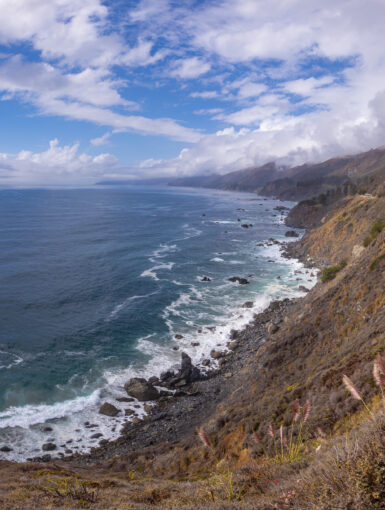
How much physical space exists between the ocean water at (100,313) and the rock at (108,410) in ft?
1.45

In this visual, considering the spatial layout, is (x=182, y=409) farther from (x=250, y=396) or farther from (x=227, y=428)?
(x=227, y=428)

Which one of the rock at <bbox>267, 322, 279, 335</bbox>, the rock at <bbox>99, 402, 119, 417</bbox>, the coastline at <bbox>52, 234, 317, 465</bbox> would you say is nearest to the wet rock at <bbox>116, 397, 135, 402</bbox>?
the rock at <bbox>99, 402, 119, 417</bbox>

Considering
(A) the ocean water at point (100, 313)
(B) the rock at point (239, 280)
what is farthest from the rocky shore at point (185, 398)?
(B) the rock at point (239, 280)

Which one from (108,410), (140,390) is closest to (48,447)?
(108,410)

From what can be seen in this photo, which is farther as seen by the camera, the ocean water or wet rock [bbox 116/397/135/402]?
wet rock [bbox 116/397/135/402]

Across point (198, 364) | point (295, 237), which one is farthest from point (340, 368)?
point (295, 237)

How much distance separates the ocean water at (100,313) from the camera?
26.1 meters

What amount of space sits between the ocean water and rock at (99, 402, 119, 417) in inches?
17.4

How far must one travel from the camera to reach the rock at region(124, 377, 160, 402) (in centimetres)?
2742

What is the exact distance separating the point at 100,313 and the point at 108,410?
709 inches

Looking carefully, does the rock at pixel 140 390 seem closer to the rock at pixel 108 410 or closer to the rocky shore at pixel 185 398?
the rocky shore at pixel 185 398

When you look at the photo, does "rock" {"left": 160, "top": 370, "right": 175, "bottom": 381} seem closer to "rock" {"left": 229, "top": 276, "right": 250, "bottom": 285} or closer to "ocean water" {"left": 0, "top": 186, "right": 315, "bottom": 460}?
"ocean water" {"left": 0, "top": 186, "right": 315, "bottom": 460}

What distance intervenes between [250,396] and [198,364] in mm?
11878

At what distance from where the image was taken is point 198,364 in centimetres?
3170
